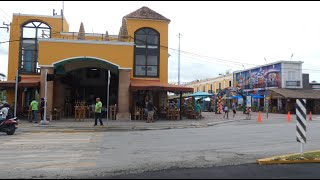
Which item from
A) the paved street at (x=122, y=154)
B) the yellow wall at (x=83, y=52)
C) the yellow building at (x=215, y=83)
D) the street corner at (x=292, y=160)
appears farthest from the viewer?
the yellow building at (x=215, y=83)

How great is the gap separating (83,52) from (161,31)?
26.9ft

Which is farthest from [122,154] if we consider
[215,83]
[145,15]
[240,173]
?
[215,83]

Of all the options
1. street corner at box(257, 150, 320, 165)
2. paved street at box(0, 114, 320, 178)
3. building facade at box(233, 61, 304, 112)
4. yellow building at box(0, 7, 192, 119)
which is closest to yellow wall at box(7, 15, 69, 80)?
yellow building at box(0, 7, 192, 119)

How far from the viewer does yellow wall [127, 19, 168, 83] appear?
3344 centimetres

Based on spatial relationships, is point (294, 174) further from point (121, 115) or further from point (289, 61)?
point (289, 61)

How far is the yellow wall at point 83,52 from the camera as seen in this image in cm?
2817

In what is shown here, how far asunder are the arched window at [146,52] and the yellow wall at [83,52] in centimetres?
351

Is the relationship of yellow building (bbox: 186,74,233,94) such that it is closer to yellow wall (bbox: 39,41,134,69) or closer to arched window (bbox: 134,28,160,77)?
arched window (bbox: 134,28,160,77)

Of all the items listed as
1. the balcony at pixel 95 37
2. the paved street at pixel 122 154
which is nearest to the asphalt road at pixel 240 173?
the paved street at pixel 122 154

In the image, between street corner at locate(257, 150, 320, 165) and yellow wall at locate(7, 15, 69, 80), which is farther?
yellow wall at locate(7, 15, 69, 80)

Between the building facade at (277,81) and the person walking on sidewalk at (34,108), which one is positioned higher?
the building facade at (277,81)

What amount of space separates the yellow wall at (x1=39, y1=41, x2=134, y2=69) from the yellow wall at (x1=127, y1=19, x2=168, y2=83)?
14.7ft

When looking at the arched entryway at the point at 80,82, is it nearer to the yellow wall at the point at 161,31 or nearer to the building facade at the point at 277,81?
the yellow wall at the point at 161,31

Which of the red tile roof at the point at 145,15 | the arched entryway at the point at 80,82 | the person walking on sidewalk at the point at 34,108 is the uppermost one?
the red tile roof at the point at 145,15
